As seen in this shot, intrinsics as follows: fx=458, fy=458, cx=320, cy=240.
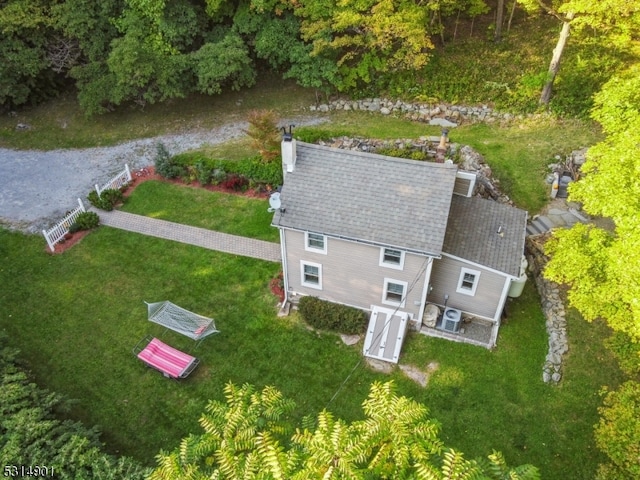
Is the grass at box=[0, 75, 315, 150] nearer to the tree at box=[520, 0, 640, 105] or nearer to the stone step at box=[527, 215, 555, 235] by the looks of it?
the tree at box=[520, 0, 640, 105]

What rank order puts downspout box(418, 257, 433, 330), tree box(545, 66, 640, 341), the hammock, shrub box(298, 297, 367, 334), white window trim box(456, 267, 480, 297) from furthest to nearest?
shrub box(298, 297, 367, 334) < the hammock < white window trim box(456, 267, 480, 297) < downspout box(418, 257, 433, 330) < tree box(545, 66, 640, 341)

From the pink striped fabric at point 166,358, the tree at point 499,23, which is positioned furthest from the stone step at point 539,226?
the tree at point 499,23

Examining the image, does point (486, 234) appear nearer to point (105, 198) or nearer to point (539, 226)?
point (539, 226)

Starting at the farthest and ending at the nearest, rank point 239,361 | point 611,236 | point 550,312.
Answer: point 550,312 < point 239,361 < point 611,236

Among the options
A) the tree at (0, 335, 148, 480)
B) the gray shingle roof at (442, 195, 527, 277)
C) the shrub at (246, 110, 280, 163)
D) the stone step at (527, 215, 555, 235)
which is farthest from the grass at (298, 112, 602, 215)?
the tree at (0, 335, 148, 480)

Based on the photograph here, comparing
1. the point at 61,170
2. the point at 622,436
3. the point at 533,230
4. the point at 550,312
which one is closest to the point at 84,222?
the point at 61,170

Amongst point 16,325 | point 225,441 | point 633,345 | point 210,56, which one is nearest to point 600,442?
point 633,345

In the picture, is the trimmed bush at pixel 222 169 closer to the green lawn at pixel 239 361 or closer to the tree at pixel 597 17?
the green lawn at pixel 239 361

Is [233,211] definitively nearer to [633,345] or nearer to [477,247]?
[477,247]
